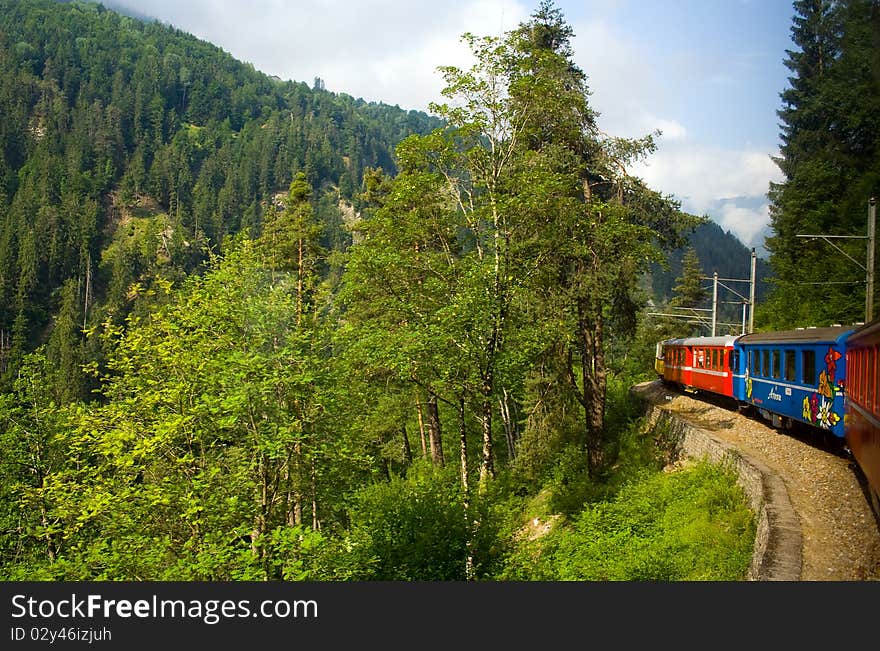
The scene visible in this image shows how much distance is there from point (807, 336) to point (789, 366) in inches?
59.9

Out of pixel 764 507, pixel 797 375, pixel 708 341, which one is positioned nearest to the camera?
pixel 764 507

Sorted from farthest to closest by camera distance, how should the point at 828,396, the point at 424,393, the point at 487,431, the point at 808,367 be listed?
1. the point at 424,393
2. the point at 487,431
3. the point at 808,367
4. the point at 828,396

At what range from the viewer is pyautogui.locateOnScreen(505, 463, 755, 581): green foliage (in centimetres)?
1123

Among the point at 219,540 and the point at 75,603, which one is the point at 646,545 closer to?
the point at 219,540

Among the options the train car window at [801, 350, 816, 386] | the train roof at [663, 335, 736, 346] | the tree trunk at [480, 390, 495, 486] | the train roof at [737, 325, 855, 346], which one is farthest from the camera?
the train roof at [663, 335, 736, 346]

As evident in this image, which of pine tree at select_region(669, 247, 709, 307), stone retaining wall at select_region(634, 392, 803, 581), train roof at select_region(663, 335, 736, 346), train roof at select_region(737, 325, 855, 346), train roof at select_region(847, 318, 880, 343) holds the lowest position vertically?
stone retaining wall at select_region(634, 392, 803, 581)

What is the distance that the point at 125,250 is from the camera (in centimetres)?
15375

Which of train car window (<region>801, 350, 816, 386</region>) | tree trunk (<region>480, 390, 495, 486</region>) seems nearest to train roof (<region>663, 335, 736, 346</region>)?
train car window (<region>801, 350, 816, 386</region>)

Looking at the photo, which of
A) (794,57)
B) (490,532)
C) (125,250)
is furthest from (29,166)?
(490,532)

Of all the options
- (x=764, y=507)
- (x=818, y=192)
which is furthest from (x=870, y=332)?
(x=818, y=192)

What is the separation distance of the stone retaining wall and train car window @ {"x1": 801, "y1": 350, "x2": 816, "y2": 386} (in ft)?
7.16

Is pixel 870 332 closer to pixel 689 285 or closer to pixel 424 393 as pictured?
pixel 424 393

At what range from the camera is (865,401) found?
32.5 feet

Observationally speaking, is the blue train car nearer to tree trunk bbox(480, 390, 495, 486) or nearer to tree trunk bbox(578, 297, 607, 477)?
tree trunk bbox(578, 297, 607, 477)
